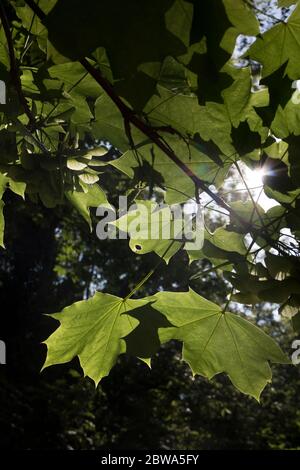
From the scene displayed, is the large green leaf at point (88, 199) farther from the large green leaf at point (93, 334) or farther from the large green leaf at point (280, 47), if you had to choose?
the large green leaf at point (280, 47)

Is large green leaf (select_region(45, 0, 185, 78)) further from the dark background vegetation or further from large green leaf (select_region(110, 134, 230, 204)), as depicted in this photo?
the dark background vegetation

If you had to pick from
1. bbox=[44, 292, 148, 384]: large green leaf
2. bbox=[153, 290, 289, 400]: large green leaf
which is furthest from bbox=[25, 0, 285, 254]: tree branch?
bbox=[44, 292, 148, 384]: large green leaf

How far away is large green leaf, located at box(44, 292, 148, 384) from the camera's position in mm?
1295

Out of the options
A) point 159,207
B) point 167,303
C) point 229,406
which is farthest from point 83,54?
point 229,406

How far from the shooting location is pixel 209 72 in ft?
2.48

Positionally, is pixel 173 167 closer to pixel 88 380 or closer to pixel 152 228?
pixel 152 228

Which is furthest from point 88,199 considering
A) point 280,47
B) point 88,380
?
point 88,380

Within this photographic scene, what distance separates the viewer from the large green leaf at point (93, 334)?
1.29m

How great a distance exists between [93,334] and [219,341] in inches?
12.8

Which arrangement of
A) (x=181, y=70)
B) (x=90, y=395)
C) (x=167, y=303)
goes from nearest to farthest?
(x=181, y=70) → (x=167, y=303) → (x=90, y=395)

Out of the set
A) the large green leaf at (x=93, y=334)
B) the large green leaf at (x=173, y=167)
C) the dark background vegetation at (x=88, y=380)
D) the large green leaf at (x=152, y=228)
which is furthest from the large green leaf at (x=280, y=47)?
the dark background vegetation at (x=88, y=380)
